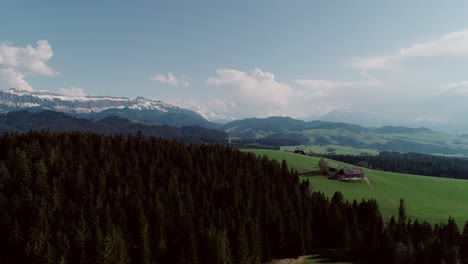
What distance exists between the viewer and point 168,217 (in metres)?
106

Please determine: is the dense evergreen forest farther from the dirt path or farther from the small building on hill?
the small building on hill

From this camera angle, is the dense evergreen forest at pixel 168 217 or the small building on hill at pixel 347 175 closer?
the dense evergreen forest at pixel 168 217

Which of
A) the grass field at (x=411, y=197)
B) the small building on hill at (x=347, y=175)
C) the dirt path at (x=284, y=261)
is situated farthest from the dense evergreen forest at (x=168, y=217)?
the small building on hill at (x=347, y=175)

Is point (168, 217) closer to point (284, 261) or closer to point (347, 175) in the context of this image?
point (284, 261)

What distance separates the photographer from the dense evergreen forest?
90.0 metres

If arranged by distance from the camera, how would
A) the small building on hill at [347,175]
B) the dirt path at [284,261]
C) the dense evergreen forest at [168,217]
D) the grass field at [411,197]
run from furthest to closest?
the small building on hill at [347,175], the grass field at [411,197], the dirt path at [284,261], the dense evergreen forest at [168,217]

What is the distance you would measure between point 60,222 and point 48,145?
62.7 m

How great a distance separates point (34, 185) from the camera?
383 feet

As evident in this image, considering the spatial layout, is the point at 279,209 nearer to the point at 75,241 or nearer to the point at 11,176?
the point at 75,241

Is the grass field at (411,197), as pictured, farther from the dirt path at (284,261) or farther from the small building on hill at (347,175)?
the dirt path at (284,261)

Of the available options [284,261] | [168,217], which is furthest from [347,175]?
[168,217]

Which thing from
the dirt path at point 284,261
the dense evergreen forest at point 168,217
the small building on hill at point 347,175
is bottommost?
the dirt path at point 284,261

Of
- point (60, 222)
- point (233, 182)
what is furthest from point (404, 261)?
point (60, 222)

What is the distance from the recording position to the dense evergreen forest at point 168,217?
90000 millimetres
